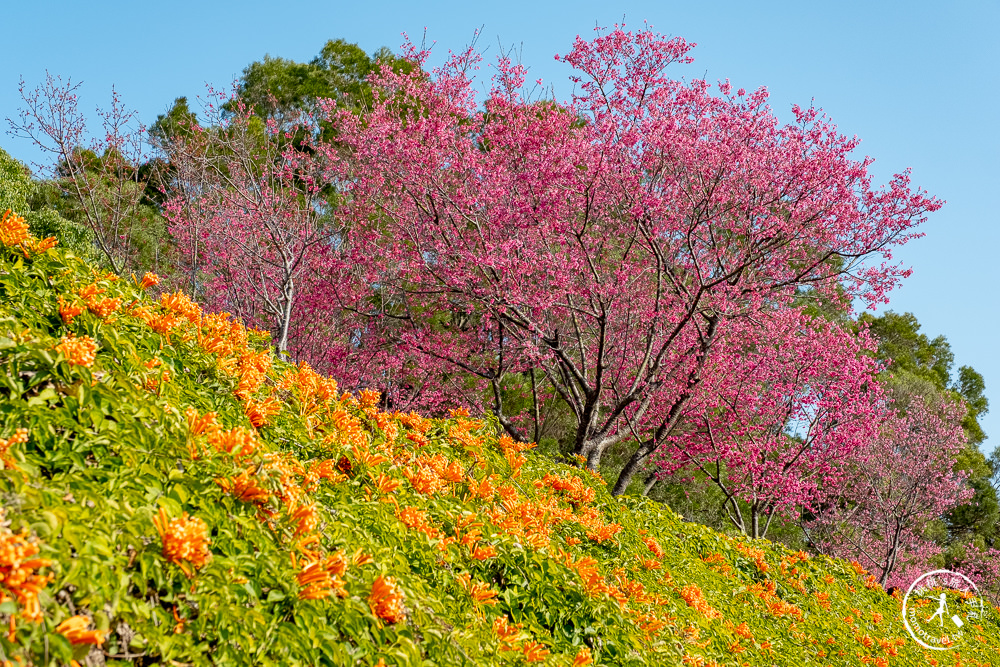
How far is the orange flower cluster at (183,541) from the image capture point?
Answer: 197cm

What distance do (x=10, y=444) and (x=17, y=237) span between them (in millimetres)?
1583

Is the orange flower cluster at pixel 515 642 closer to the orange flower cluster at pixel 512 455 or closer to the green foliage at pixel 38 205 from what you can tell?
the orange flower cluster at pixel 512 455

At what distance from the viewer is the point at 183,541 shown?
6.47ft

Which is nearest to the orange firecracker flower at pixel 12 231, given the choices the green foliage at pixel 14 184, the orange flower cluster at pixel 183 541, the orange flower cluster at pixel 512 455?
the orange flower cluster at pixel 183 541

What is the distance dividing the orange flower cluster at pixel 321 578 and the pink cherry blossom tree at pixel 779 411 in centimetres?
1107

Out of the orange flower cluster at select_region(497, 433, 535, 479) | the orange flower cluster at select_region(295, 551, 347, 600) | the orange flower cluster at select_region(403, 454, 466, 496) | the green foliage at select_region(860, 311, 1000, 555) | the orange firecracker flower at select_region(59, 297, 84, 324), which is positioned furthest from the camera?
the green foliage at select_region(860, 311, 1000, 555)

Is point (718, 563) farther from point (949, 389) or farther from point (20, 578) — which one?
point (949, 389)

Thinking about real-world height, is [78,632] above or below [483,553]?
below

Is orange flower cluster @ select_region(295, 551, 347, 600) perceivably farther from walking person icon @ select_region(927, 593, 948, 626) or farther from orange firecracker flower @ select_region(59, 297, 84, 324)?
walking person icon @ select_region(927, 593, 948, 626)

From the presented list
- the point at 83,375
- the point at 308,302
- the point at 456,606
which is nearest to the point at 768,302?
the point at 308,302

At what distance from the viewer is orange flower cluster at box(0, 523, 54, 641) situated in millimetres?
1540

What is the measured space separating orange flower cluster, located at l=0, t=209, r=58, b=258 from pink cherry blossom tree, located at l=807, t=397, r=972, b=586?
56.8 ft

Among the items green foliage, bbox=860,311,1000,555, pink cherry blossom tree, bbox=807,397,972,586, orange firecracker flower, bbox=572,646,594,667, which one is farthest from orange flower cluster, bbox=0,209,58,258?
green foliage, bbox=860,311,1000,555

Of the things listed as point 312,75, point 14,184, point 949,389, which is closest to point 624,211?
point 14,184
